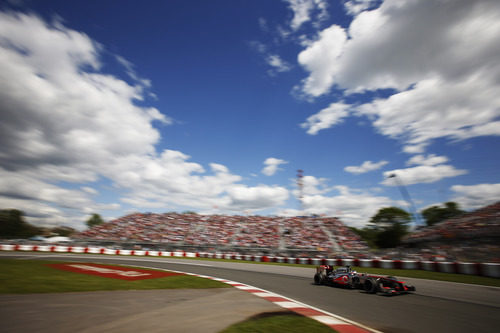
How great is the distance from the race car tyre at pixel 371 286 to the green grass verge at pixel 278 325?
13.2 ft

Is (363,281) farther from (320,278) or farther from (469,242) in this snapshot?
(469,242)

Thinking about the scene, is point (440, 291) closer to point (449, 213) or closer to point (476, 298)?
point (476, 298)

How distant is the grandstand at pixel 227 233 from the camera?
99.9ft

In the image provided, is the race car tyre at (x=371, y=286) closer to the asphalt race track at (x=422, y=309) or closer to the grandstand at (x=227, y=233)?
the asphalt race track at (x=422, y=309)

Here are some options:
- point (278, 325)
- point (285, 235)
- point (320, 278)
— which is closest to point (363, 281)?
point (320, 278)

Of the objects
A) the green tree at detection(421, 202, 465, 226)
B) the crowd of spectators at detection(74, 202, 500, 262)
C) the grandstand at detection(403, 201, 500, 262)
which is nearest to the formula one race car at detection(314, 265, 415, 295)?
the grandstand at detection(403, 201, 500, 262)

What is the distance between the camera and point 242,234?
3647 centimetres

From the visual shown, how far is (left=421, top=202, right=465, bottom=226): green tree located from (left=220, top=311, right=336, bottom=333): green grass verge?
8834 centimetres

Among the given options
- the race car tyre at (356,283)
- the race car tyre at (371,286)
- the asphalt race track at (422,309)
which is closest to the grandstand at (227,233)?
the race car tyre at (356,283)

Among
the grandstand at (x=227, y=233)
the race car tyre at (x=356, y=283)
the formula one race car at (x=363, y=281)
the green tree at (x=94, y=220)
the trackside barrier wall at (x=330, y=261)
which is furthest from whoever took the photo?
the green tree at (x=94, y=220)

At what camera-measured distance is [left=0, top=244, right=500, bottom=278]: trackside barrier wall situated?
1243cm

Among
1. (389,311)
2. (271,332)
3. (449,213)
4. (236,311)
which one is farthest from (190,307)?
(449,213)

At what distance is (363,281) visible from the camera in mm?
8352

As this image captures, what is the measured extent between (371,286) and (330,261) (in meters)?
13.2
